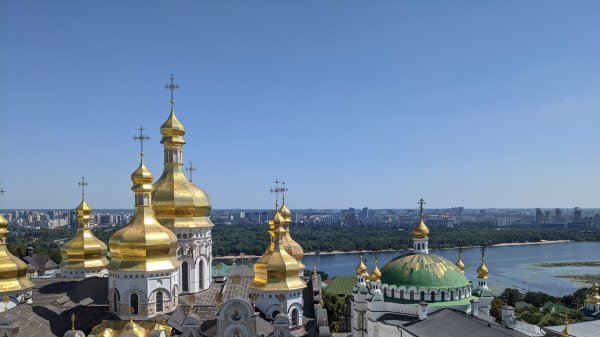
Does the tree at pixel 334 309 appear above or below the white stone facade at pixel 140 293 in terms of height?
below

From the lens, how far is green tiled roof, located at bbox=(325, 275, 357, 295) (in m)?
27.8

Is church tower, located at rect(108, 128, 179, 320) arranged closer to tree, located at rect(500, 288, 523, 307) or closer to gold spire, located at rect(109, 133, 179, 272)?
gold spire, located at rect(109, 133, 179, 272)

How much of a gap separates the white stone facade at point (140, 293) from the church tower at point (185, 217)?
1.61 metres

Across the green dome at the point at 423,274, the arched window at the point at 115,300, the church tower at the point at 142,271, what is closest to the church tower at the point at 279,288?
the church tower at the point at 142,271

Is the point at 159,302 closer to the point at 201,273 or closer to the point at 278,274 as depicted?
the point at 201,273

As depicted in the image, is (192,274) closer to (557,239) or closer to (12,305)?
(12,305)

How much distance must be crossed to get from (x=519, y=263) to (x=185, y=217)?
5609cm

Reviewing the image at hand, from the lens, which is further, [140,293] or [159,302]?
[159,302]

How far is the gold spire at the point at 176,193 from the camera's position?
14.8m

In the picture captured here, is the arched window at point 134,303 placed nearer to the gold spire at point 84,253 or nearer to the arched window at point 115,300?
the arched window at point 115,300

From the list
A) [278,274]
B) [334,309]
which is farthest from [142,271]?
[334,309]

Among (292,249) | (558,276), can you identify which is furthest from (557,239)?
(292,249)

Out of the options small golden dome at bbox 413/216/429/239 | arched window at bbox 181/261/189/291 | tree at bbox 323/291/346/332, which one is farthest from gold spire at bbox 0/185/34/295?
small golden dome at bbox 413/216/429/239

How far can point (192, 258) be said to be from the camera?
14.6m
